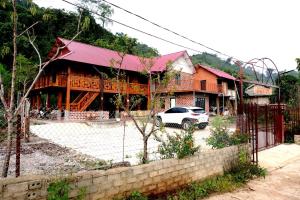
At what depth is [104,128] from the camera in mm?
17344

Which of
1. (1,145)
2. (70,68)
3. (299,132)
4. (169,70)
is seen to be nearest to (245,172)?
(169,70)

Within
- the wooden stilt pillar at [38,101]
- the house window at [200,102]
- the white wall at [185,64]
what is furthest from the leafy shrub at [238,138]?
the wooden stilt pillar at [38,101]

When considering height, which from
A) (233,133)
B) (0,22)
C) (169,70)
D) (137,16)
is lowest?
(233,133)

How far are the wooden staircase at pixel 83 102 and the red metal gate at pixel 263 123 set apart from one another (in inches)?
543

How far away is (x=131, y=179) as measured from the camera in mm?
5031

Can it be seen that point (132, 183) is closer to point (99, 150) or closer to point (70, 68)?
point (99, 150)

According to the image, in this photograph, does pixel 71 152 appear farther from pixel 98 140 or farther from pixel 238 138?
pixel 238 138

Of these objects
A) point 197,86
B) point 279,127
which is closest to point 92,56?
point 197,86

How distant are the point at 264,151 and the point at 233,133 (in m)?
3.43

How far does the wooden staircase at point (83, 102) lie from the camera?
835 inches

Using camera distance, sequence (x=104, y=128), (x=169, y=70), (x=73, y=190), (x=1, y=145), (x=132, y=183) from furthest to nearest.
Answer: (x=104, y=128) → (x=1, y=145) → (x=169, y=70) → (x=132, y=183) → (x=73, y=190)

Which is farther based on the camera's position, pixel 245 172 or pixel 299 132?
pixel 299 132

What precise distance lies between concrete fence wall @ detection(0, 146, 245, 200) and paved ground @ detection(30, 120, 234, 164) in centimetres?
185

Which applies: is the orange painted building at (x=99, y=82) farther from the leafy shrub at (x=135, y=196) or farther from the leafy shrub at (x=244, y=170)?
the leafy shrub at (x=135, y=196)
